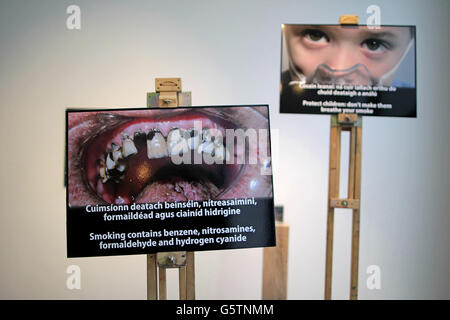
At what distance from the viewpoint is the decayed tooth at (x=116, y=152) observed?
1.35 meters

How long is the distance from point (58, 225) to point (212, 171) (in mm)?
1439

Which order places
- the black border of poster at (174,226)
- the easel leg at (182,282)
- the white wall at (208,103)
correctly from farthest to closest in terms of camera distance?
the white wall at (208,103), the easel leg at (182,282), the black border of poster at (174,226)

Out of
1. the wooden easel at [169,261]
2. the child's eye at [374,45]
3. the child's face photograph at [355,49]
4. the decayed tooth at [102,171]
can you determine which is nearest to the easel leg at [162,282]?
the wooden easel at [169,261]

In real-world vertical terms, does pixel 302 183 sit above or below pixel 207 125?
below

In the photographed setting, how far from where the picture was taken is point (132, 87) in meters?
2.20

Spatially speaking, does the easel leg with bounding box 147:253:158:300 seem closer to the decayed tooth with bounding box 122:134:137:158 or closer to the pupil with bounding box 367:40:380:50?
the decayed tooth with bounding box 122:134:137:158

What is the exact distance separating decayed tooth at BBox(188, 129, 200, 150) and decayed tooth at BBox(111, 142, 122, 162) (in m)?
0.30

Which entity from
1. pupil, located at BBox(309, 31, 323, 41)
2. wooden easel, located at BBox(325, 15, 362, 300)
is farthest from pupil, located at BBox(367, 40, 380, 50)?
pupil, located at BBox(309, 31, 323, 41)

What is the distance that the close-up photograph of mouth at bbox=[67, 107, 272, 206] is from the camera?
133 cm

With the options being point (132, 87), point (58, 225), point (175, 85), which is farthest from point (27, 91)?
point (175, 85)

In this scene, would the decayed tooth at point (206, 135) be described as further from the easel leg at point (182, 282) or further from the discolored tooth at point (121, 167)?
the easel leg at point (182, 282)

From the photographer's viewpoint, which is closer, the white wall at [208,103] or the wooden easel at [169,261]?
the wooden easel at [169,261]

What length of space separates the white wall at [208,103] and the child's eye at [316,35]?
0.53 meters
